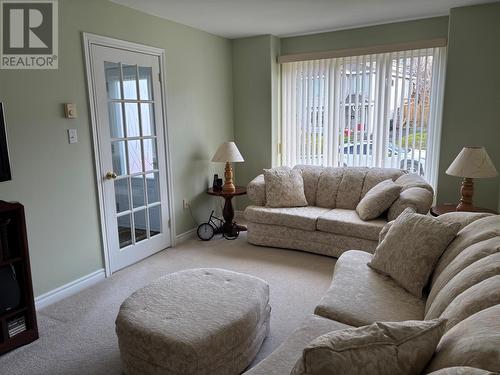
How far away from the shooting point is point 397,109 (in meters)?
4.10

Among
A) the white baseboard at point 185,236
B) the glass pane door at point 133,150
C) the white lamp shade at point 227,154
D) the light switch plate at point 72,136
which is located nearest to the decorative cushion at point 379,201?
the white lamp shade at point 227,154

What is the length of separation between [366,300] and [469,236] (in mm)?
644

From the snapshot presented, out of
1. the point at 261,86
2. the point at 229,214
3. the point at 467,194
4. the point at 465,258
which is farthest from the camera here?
the point at 261,86

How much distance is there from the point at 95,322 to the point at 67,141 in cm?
141

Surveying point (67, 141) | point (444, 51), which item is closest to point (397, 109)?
point (444, 51)

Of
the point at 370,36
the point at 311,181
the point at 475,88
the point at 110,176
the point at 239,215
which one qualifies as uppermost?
the point at 370,36

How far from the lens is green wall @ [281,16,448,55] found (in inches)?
151

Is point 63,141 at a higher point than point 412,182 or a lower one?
higher

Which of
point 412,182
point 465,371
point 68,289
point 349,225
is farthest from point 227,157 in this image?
point 465,371

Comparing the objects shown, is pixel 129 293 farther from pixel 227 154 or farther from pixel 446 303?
pixel 446 303

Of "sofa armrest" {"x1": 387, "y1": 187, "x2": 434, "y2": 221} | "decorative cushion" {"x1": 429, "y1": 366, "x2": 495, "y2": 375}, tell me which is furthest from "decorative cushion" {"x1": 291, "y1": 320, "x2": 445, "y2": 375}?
"sofa armrest" {"x1": 387, "y1": 187, "x2": 434, "y2": 221}

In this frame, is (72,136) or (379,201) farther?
(379,201)

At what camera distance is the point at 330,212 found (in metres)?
3.85

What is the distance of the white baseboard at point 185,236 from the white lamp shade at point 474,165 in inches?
113
